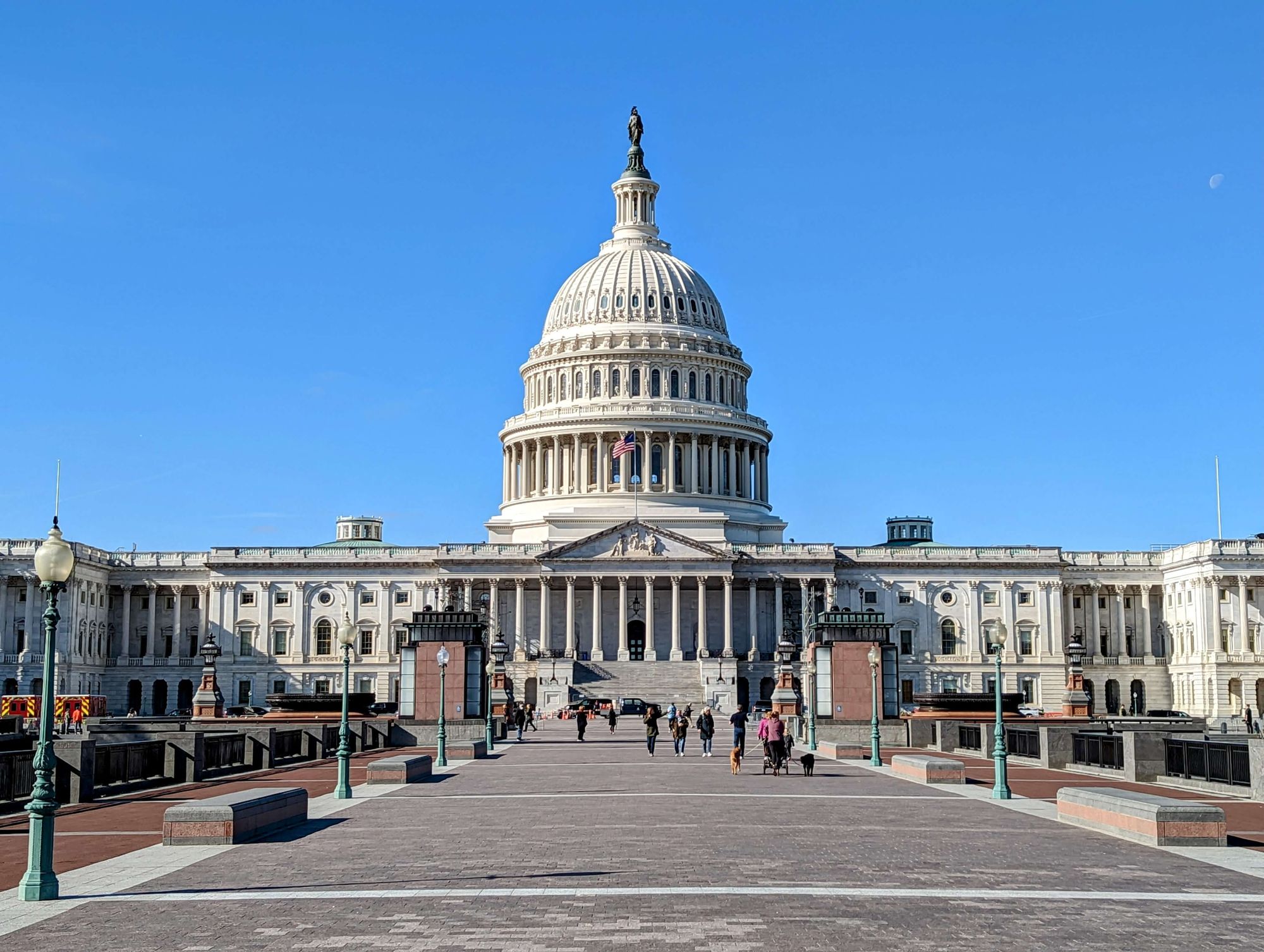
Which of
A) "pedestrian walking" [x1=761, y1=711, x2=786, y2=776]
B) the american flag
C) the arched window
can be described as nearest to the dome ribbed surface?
the american flag

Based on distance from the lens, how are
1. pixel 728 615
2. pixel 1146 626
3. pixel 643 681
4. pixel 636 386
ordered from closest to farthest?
pixel 643 681
pixel 728 615
pixel 1146 626
pixel 636 386

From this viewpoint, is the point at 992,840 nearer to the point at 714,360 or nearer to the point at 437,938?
the point at 437,938

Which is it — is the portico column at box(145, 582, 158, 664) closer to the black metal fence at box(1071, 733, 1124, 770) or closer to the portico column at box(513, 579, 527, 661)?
the portico column at box(513, 579, 527, 661)

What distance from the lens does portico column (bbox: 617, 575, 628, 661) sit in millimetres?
135750

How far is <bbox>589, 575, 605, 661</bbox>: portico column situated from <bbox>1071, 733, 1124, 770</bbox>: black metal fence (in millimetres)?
82062

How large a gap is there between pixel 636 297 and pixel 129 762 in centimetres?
11945

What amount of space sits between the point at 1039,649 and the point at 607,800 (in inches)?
4256

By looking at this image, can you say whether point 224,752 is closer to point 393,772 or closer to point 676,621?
point 393,772

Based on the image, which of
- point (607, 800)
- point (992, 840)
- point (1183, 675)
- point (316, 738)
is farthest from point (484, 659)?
point (1183, 675)

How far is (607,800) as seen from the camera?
3572 centimetres

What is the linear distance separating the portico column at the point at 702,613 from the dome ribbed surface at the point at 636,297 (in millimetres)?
31511

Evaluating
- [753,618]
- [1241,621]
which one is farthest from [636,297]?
[1241,621]

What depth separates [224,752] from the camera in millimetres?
47750

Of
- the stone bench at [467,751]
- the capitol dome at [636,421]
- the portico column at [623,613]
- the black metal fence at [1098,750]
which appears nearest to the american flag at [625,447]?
the capitol dome at [636,421]
